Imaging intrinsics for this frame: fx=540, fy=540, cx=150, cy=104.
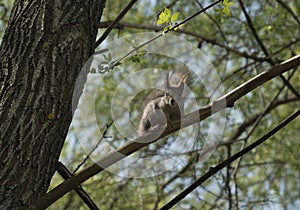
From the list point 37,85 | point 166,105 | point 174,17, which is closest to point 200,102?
point 166,105

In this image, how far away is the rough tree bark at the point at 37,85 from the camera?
1758mm

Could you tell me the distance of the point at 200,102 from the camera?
183 inches

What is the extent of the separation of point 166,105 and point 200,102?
213 cm

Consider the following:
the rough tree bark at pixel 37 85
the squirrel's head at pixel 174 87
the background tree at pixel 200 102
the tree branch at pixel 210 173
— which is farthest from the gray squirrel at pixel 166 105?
the rough tree bark at pixel 37 85

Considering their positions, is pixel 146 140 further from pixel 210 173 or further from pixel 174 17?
pixel 174 17

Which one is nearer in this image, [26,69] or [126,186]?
[26,69]

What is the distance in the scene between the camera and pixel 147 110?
9.03 feet

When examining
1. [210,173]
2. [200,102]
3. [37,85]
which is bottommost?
[210,173]

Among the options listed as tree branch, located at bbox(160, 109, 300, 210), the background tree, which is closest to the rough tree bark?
the background tree

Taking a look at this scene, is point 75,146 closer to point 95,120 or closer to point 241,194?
point 241,194

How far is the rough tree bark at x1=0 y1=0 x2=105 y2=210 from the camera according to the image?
1.76 m

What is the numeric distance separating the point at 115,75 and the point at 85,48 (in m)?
2.38

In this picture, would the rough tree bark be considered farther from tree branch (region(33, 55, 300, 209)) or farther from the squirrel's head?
the squirrel's head

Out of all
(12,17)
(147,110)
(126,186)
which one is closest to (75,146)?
(126,186)
